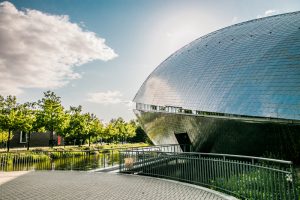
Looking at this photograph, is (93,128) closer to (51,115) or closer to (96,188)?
(51,115)

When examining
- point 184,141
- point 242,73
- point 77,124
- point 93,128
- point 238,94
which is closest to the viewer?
point 238,94

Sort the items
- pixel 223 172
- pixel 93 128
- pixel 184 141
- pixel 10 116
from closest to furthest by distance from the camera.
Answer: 1. pixel 223 172
2. pixel 184 141
3. pixel 10 116
4. pixel 93 128

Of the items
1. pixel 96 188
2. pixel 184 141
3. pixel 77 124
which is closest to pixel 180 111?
pixel 184 141

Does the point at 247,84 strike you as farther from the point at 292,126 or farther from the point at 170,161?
the point at 170,161

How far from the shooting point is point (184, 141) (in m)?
23.2

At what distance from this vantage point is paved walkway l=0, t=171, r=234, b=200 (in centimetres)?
920

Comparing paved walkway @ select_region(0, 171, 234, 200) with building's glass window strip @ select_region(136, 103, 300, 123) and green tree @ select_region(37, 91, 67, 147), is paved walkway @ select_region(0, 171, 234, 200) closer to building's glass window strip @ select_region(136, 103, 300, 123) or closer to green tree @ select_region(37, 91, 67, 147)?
building's glass window strip @ select_region(136, 103, 300, 123)

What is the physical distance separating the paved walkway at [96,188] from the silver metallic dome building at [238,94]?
22.1ft

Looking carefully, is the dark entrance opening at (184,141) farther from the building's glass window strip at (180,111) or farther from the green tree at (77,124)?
the green tree at (77,124)

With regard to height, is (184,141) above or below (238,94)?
below

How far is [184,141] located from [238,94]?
784cm

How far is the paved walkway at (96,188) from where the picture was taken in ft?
30.2

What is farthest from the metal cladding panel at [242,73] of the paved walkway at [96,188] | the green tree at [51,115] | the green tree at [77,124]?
the green tree at [77,124]

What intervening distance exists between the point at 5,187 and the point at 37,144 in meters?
52.3
